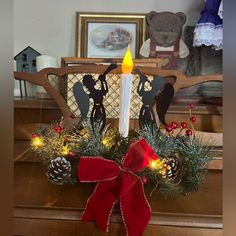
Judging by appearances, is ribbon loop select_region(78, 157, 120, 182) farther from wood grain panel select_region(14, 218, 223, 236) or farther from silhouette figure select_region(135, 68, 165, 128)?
silhouette figure select_region(135, 68, 165, 128)

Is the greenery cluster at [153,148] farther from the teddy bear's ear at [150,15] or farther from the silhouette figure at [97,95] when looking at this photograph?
the teddy bear's ear at [150,15]

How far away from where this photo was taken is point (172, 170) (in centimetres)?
57

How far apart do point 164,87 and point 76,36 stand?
0.53 metres

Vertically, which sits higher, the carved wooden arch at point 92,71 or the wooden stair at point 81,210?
the carved wooden arch at point 92,71

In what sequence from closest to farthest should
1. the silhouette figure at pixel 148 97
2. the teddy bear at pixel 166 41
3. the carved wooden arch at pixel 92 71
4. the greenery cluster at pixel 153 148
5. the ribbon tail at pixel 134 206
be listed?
the ribbon tail at pixel 134 206
the greenery cluster at pixel 153 148
the silhouette figure at pixel 148 97
the carved wooden arch at pixel 92 71
the teddy bear at pixel 166 41

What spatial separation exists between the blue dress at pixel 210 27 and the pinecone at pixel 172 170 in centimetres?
53

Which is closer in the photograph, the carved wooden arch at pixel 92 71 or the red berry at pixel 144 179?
the red berry at pixel 144 179

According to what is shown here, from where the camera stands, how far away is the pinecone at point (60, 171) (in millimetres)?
582

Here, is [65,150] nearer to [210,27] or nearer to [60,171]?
[60,171]

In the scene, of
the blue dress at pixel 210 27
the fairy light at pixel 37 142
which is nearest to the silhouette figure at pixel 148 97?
the fairy light at pixel 37 142

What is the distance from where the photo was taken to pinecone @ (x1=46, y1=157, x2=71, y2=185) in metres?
0.58

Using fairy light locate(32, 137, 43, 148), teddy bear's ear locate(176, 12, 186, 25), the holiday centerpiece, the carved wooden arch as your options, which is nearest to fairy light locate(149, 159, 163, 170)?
the holiday centerpiece
